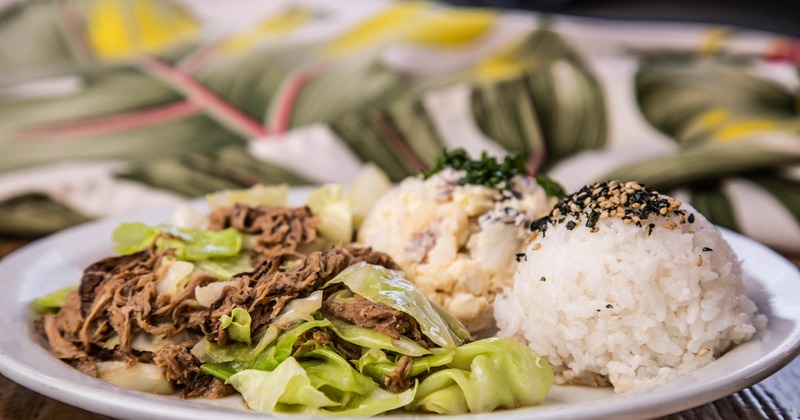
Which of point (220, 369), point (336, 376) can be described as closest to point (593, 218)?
point (336, 376)

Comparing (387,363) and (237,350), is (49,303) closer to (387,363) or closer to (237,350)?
(237,350)

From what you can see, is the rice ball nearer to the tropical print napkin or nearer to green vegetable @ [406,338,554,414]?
green vegetable @ [406,338,554,414]

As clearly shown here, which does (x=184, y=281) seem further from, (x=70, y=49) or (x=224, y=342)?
(x=70, y=49)

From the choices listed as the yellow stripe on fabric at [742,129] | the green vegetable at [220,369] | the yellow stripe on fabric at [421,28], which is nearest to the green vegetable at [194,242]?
the green vegetable at [220,369]

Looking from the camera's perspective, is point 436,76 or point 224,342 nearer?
point 224,342

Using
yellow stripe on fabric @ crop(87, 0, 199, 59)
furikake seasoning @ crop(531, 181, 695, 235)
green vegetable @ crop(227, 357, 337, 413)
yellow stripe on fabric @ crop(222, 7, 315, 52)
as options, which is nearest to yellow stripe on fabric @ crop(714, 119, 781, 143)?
furikake seasoning @ crop(531, 181, 695, 235)

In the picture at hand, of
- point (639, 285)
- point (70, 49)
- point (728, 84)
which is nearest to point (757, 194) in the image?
point (728, 84)
